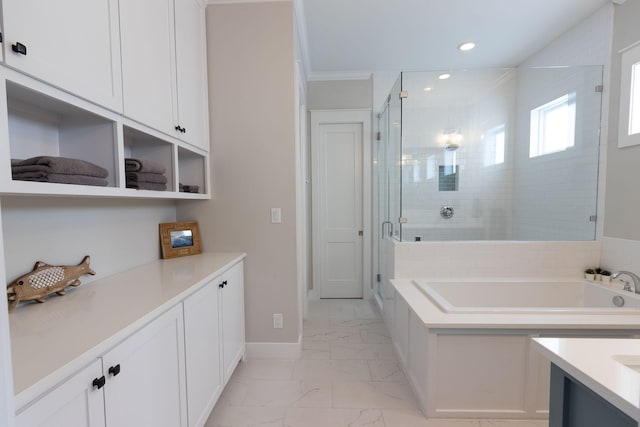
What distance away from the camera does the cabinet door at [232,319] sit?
1790 millimetres

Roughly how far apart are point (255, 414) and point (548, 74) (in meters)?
3.76

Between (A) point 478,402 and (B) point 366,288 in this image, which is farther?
(B) point 366,288

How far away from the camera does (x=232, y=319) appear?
195cm

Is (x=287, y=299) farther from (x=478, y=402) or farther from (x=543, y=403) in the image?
(x=543, y=403)

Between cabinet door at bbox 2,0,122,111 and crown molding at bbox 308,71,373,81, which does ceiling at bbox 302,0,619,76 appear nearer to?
crown molding at bbox 308,71,373,81

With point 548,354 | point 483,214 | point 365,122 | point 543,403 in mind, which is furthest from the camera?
point 365,122

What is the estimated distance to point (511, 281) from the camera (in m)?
2.34

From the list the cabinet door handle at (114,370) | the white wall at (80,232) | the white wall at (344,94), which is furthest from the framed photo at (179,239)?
the white wall at (344,94)

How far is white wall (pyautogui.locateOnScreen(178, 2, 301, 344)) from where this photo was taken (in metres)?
2.15

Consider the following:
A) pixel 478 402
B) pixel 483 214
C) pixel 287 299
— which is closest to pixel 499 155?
pixel 483 214

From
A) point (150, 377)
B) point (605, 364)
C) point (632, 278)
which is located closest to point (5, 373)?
point (150, 377)

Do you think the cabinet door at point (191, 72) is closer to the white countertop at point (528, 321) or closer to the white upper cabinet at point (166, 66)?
the white upper cabinet at point (166, 66)

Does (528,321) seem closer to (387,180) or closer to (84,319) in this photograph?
(387,180)

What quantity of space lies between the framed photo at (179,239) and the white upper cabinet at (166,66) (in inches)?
24.2
